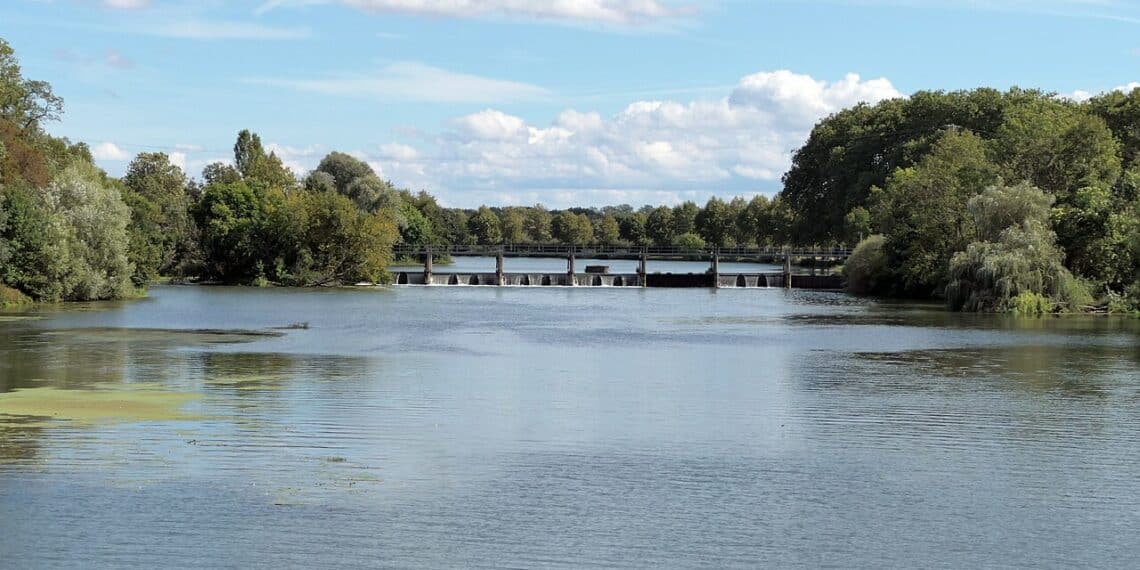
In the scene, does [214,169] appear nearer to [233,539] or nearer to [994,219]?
[994,219]

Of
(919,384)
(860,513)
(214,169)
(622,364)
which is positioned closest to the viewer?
(860,513)

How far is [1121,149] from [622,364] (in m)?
49.0

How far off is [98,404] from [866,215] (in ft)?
259

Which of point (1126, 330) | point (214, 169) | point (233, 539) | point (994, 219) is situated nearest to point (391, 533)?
point (233, 539)

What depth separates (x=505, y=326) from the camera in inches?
2041

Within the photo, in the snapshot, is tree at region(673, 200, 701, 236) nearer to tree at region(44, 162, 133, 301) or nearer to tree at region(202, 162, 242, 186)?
tree at region(202, 162, 242, 186)

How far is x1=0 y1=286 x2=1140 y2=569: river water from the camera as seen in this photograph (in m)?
15.0

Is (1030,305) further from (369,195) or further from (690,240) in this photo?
(690,240)

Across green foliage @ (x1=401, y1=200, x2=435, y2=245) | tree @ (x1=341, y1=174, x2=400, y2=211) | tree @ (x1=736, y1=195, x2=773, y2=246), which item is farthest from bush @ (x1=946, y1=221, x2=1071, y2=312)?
tree @ (x1=736, y1=195, x2=773, y2=246)

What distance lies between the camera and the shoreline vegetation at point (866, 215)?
188ft

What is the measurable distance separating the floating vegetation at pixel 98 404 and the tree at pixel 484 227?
160111mm

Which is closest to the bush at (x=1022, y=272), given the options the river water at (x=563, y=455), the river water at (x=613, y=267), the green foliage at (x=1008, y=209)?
the green foliage at (x=1008, y=209)

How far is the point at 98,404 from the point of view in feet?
82.8

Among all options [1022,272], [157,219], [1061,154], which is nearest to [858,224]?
[1061,154]
